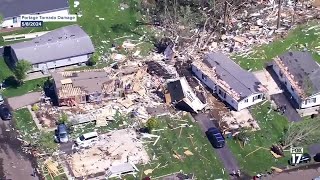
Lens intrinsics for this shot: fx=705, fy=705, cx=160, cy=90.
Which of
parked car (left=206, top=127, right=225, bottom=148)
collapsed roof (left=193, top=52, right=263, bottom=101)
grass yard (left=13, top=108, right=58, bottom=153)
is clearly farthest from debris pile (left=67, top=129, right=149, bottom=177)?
collapsed roof (left=193, top=52, right=263, bottom=101)

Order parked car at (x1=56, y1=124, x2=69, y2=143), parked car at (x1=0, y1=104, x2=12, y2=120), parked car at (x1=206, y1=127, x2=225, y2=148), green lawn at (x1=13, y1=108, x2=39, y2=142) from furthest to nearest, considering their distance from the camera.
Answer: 1. parked car at (x1=0, y1=104, x2=12, y2=120)
2. green lawn at (x1=13, y1=108, x2=39, y2=142)
3. parked car at (x1=206, y1=127, x2=225, y2=148)
4. parked car at (x1=56, y1=124, x2=69, y2=143)

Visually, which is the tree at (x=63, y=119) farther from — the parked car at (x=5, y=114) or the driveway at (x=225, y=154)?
the driveway at (x=225, y=154)

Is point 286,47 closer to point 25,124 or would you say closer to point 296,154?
point 296,154

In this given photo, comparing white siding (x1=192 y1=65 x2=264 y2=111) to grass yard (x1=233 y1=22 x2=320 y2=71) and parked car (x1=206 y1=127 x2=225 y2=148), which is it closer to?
parked car (x1=206 y1=127 x2=225 y2=148)

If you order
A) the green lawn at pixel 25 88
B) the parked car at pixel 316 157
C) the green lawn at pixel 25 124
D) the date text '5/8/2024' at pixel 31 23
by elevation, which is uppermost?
the date text '5/8/2024' at pixel 31 23

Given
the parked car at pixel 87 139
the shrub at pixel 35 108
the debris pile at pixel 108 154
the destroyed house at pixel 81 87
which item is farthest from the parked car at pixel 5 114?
the debris pile at pixel 108 154

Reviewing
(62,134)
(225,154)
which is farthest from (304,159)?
(62,134)

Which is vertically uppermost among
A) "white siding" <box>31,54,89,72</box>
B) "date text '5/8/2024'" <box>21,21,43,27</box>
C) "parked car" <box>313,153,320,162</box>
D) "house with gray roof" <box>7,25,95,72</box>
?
"date text '5/8/2024'" <box>21,21,43,27</box>
